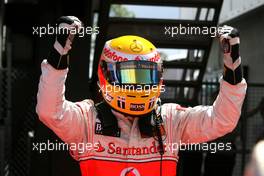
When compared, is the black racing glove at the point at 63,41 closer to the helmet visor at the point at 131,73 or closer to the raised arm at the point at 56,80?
the raised arm at the point at 56,80

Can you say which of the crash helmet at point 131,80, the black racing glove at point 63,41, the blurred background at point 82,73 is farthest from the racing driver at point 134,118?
the blurred background at point 82,73

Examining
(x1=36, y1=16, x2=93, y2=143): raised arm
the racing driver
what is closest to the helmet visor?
the racing driver

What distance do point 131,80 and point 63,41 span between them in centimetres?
Answer: 41

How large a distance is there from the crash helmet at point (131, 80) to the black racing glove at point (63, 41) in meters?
0.28

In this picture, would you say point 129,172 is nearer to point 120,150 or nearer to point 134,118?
point 120,150

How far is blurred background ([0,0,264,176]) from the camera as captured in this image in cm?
477

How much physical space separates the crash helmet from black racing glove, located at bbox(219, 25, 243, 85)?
356 mm

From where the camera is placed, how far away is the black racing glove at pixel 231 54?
274cm

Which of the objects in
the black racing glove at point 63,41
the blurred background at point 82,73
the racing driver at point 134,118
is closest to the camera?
the black racing glove at point 63,41

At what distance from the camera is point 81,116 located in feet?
9.61

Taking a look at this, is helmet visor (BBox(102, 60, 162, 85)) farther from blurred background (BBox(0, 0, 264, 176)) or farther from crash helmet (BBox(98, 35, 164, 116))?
blurred background (BBox(0, 0, 264, 176))

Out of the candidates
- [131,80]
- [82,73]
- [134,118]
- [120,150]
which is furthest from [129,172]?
[82,73]

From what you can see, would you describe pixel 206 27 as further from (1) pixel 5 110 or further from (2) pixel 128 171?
(2) pixel 128 171

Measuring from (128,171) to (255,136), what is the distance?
3.90 metres
